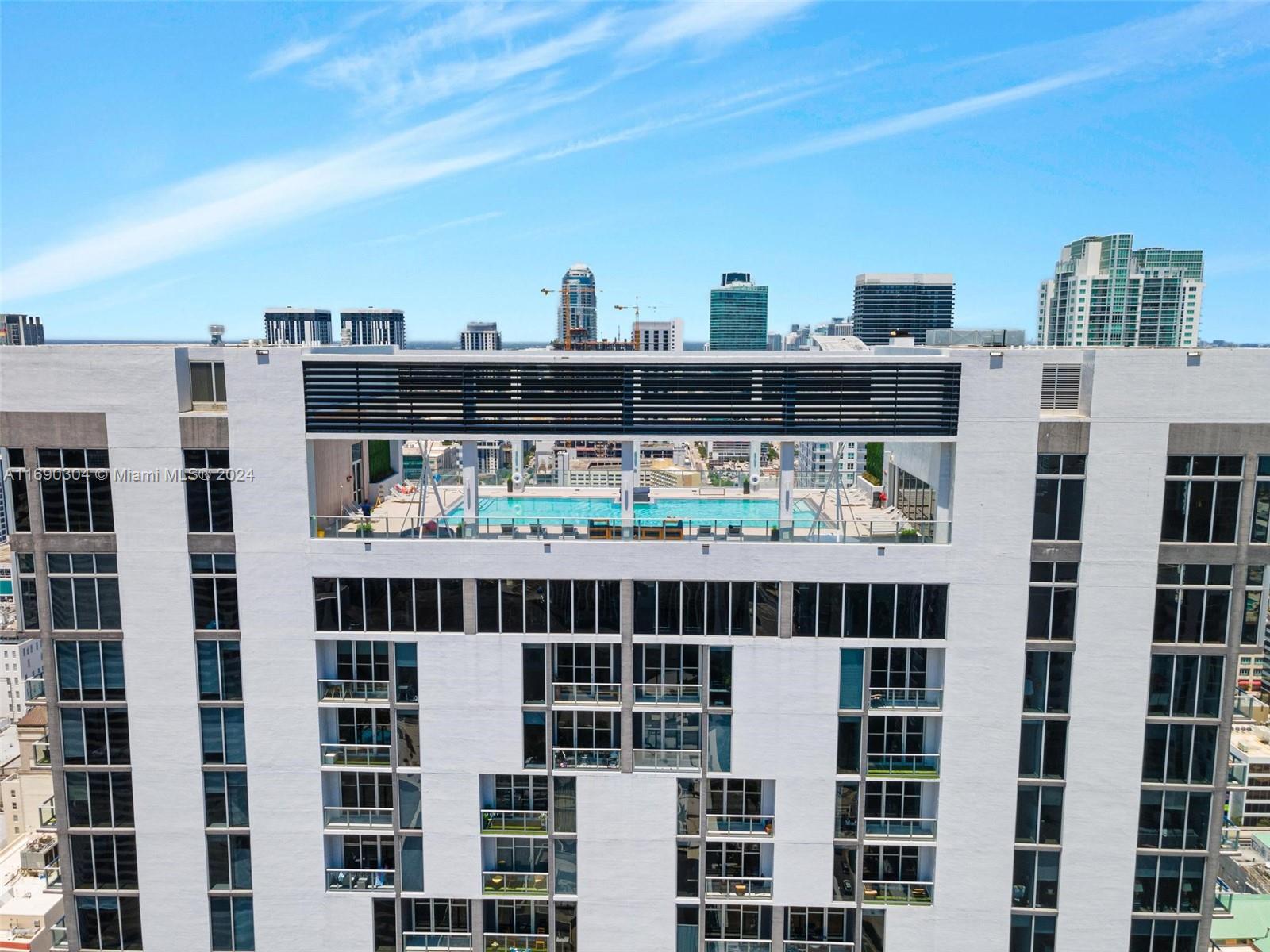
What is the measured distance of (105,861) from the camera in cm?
3078

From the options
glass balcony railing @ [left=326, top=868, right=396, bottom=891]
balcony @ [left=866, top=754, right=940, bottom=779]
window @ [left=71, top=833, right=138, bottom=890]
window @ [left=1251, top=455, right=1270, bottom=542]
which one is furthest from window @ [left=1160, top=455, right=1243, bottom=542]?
window @ [left=71, top=833, right=138, bottom=890]

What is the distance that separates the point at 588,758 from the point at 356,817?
984 cm

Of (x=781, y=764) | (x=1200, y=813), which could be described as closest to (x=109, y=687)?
(x=781, y=764)

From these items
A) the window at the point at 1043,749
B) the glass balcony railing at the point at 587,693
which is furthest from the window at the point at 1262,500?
the glass balcony railing at the point at 587,693

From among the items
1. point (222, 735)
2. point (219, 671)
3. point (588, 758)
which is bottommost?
point (588, 758)

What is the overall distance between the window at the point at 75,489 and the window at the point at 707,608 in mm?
20855

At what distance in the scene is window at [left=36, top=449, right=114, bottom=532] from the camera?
1134 inches

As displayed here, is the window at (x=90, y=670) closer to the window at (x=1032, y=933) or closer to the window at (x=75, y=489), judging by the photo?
Answer: the window at (x=75, y=489)

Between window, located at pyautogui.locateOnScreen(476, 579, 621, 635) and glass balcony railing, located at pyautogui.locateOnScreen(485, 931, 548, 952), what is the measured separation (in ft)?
42.2

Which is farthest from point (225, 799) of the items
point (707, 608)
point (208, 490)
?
point (707, 608)

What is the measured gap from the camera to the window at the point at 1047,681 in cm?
2898

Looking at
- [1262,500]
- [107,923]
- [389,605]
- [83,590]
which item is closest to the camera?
[1262,500]

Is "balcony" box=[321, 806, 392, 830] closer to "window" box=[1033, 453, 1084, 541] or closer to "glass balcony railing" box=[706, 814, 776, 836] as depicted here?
"glass balcony railing" box=[706, 814, 776, 836]

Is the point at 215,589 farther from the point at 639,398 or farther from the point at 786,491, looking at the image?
the point at 786,491
